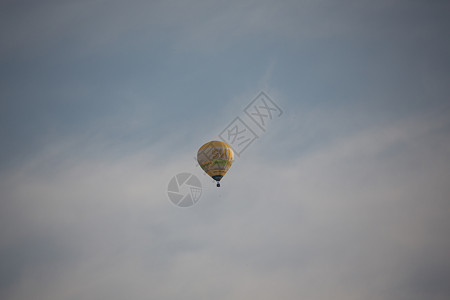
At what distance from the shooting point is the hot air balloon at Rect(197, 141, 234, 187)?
7450 centimetres

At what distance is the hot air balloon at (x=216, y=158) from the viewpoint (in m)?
74.5

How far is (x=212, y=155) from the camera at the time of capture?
74.4 m

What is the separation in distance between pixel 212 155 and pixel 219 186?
5773mm

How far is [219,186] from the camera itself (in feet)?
248

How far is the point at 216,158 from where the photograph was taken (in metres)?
74.4
